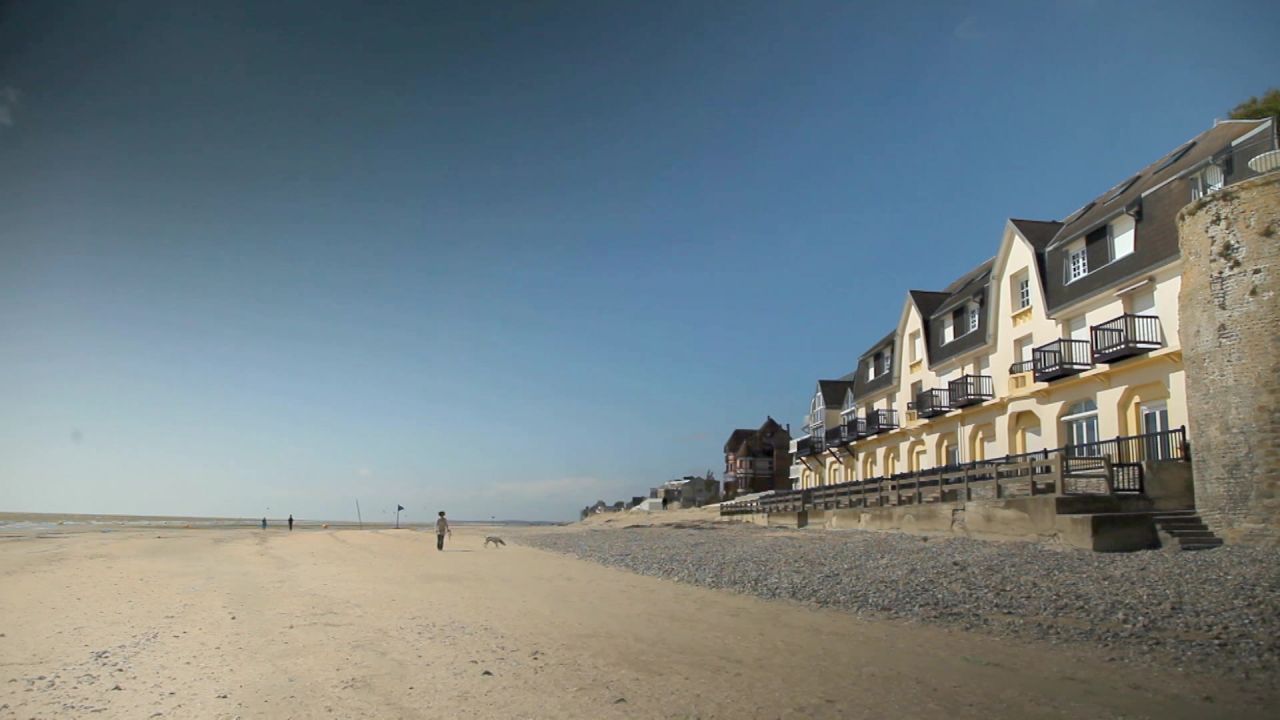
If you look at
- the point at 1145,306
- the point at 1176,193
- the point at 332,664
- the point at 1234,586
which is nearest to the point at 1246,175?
A: the point at 1176,193

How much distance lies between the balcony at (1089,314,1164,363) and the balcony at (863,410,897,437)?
1758 cm

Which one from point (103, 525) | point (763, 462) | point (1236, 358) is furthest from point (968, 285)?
point (103, 525)

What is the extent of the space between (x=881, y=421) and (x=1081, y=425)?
1594 cm

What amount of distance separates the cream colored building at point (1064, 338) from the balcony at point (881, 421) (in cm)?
6

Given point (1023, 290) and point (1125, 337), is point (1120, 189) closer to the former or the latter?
point (1023, 290)

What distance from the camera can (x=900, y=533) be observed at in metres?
24.8

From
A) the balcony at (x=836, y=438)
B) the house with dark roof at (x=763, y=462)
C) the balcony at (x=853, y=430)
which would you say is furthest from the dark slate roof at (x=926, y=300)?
the house with dark roof at (x=763, y=462)

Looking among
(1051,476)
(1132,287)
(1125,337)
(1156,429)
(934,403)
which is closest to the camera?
(1051,476)

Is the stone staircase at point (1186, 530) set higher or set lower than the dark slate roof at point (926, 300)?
lower

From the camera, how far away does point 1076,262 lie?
1090 inches

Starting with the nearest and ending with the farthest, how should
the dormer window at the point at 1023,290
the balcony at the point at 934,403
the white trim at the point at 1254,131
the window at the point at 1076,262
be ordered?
the white trim at the point at 1254,131 < the window at the point at 1076,262 < the dormer window at the point at 1023,290 < the balcony at the point at 934,403

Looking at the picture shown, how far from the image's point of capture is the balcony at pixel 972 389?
32625 millimetres

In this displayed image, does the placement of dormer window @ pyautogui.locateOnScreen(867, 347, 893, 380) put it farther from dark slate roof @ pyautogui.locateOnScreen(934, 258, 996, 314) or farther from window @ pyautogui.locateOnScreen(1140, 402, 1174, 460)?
window @ pyautogui.locateOnScreen(1140, 402, 1174, 460)

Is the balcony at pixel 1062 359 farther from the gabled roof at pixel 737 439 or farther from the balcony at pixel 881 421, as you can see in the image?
the gabled roof at pixel 737 439
